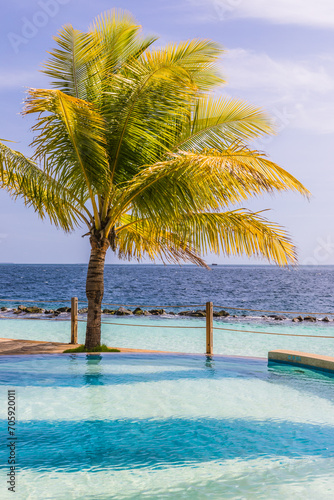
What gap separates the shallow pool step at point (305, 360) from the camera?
777cm

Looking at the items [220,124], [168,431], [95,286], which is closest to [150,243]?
[95,286]

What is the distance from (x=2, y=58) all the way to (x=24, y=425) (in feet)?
24.9

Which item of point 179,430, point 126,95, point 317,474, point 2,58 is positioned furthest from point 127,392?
point 2,58

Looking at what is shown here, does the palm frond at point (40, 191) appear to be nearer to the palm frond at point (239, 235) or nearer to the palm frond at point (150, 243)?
the palm frond at point (150, 243)

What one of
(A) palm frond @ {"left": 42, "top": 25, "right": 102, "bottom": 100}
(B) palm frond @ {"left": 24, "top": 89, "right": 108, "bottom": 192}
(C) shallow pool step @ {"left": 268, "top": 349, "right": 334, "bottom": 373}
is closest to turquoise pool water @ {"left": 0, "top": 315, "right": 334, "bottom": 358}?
(C) shallow pool step @ {"left": 268, "top": 349, "right": 334, "bottom": 373}

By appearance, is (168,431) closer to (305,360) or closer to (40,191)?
(305,360)

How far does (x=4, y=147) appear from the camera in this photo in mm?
8594

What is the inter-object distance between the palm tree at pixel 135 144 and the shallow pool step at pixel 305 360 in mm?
1607

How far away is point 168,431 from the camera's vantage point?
16.5ft

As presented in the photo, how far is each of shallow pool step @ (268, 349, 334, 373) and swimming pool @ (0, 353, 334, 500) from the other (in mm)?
209

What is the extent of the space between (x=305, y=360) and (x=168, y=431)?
3.87 m

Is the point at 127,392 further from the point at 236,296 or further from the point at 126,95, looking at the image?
the point at 236,296

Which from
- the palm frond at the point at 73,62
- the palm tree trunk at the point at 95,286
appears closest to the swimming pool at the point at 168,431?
the palm tree trunk at the point at 95,286

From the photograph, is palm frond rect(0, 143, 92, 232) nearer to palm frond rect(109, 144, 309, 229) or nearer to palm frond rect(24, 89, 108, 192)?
palm frond rect(24, 89, 108, 192)
